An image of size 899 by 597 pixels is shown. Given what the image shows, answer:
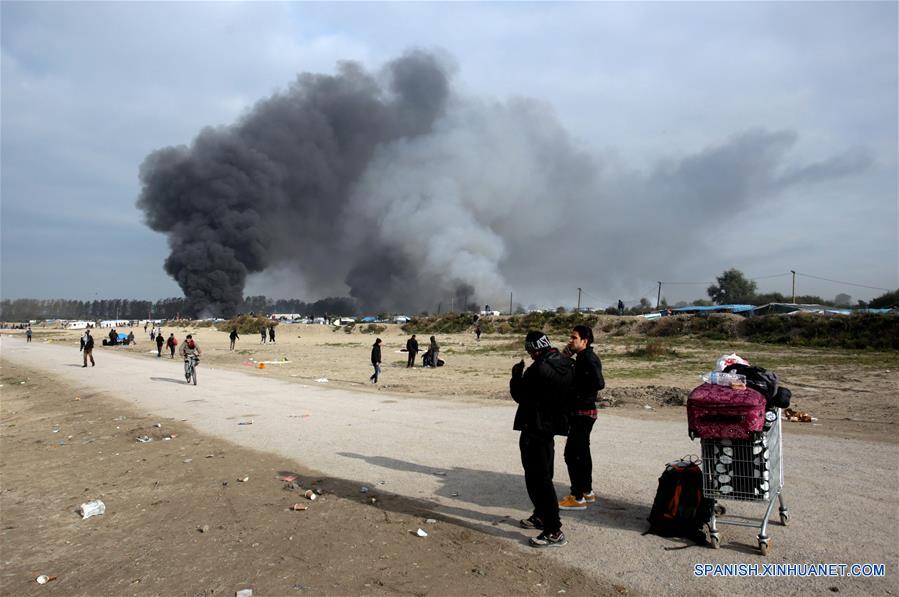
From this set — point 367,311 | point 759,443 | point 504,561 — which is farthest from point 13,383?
point 367,311

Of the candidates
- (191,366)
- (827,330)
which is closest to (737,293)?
(827,330)

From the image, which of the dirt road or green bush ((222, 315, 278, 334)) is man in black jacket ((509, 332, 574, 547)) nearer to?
the dirt road

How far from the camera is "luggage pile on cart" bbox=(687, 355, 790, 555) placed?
14.1 feet

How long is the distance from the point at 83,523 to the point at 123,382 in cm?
1604

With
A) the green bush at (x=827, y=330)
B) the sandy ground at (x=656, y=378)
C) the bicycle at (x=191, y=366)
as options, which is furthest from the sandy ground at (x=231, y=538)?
the green bush at (x=827, y=330)

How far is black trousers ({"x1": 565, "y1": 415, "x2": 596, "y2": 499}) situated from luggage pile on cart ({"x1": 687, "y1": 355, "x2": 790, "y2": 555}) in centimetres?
106

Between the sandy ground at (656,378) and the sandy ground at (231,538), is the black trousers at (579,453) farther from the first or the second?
the sandy ground at (656,378)

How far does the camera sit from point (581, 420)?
5.38m

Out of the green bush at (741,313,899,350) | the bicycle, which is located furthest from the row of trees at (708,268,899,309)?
the bicycle

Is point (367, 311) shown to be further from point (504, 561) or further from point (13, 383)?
point (504, 561)

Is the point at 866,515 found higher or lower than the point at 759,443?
lower

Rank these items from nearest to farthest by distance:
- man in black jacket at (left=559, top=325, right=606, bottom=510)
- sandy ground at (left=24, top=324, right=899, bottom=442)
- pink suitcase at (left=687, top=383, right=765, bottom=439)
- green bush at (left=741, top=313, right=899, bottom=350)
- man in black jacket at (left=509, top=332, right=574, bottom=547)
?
pink suitcase at (left=687, top=383, right=765, bottom=439), man in black jacket at (left=509, top=332, right=574, bottom=547), man in black jacket at (left=559, top=325, right=606, bottom=510), sandy ground at (left=24, top=324, right=899, bottom=442), green bush at (left=741, top=313, right=899, bottom=350)

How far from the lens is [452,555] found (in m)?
4.52

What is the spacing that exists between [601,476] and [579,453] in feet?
4.47
